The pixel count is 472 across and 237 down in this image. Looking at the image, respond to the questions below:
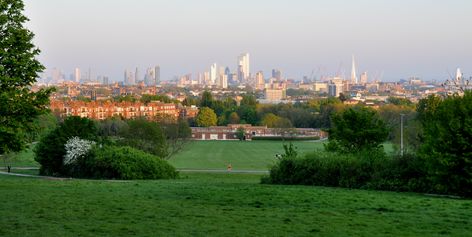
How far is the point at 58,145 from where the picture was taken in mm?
43875

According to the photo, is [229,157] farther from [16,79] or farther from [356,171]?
[16,79]

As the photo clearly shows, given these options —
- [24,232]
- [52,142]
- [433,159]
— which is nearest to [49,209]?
[24,232]

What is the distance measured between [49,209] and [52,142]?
3055 cm

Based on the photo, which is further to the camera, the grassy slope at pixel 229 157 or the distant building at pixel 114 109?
the distant building at pixel 114 109

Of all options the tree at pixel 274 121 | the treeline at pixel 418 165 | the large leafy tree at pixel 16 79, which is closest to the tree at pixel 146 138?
the treeline at pixel 418 165

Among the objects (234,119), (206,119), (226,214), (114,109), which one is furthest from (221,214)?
(114,109)

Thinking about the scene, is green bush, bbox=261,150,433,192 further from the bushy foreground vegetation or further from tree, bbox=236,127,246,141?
tree, bbox=236,127,246,141

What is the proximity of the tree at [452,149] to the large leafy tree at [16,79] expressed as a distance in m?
12.0

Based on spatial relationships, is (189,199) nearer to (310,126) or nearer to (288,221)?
(288,221)

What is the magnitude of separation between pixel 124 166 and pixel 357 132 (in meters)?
11.7

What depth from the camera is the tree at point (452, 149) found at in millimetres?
21609

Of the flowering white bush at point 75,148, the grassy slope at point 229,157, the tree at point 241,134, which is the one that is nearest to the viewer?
the flowering white bush at point 75,148

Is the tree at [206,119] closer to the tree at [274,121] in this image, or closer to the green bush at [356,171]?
the tree at [274,121]

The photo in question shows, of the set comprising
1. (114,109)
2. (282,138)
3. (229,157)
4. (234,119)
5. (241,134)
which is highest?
(114,109)
